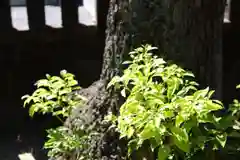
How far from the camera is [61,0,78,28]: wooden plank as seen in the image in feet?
13.3

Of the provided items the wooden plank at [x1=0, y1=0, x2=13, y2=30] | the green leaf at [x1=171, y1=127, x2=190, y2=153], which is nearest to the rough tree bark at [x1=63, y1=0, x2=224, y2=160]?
the green leaf at [x1=171, y1=127, x2=190, y2=153]

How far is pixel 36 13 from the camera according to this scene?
13.1 ft

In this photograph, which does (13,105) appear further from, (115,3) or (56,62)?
(115,3)

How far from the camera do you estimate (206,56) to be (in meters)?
2.54

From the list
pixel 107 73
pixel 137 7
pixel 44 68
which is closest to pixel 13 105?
pixel 44 68

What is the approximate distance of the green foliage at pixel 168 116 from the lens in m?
1.85

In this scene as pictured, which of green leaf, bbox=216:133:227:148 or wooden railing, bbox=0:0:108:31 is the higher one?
wooden railing, bbox=0:0:108:31

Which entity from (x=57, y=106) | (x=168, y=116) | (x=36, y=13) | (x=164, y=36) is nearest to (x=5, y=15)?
(x=36, y=13)

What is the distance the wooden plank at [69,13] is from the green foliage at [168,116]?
2037mm

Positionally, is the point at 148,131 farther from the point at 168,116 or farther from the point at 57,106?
the point at 57,106

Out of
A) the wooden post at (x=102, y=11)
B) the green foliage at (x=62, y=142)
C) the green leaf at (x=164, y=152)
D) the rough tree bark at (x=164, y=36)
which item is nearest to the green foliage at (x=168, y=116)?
the green leaf at (x=164, y=152)

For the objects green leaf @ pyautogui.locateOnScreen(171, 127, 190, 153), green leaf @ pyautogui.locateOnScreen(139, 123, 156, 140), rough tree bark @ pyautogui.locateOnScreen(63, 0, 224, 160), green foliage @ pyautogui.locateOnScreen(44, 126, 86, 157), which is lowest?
green foliage @ pyautogui.locateOnScreen(44, 126, 86, 157)

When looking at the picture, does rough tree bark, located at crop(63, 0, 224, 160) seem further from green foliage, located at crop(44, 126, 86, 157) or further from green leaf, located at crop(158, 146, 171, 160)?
green leaf, located at crop(158, 146, 171, 160)

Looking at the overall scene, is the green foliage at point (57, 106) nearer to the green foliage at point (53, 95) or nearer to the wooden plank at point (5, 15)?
the green foliage at point (53, 95)
